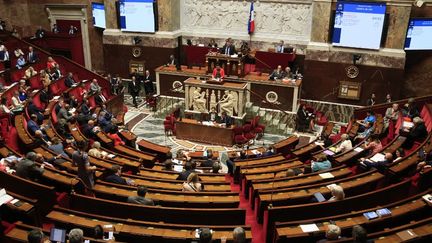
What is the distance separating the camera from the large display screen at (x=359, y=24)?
15152 mm

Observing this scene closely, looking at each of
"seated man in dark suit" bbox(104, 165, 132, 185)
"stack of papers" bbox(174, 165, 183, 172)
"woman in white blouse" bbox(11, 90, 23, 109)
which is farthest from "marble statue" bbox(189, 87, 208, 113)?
"seated man in dark suit" bbox(104, 165, 132, 185)

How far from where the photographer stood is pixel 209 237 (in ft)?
17.2

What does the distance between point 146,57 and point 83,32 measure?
4330 mm

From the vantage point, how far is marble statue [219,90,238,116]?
47.3 feet

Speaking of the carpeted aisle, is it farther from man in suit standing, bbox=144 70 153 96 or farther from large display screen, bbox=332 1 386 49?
man in suit standing, bbox=144 70 153 96

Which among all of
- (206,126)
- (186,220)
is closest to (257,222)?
(186,220)

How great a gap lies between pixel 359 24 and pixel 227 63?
17.9 feet

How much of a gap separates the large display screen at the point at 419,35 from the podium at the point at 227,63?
6.62 m

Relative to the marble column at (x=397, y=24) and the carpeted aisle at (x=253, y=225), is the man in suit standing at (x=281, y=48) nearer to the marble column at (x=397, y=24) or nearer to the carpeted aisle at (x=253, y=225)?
the marble column at (x=397, y=24)

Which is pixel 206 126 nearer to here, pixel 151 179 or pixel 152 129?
pixel 152 129

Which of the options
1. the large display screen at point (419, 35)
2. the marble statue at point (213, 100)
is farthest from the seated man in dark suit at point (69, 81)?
the large display screen at point (419, 35)

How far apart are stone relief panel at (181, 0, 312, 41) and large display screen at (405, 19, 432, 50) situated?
410 centimetres

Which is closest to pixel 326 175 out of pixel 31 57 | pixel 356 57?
pixel 356 57

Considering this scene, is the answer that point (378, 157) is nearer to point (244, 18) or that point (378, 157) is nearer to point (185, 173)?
point (185, 173)
